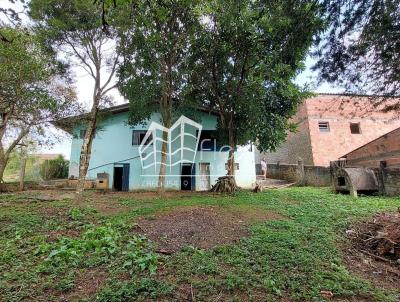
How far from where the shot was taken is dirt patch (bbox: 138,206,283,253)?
5109mm

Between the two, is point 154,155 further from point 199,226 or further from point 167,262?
point 167,262

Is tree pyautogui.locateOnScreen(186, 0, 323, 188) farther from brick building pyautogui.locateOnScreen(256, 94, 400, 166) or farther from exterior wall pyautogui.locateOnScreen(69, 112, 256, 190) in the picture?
brick building pyautogui.locateOnScreen(256, 94, 400, 166)

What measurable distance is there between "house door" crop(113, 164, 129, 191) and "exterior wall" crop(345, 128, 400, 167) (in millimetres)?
11326

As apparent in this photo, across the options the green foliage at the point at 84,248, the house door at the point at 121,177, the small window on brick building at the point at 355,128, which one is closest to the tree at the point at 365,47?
the green foliage at the point at 84,248

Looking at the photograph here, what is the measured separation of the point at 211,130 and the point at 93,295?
469 inches

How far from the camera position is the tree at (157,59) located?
920 centimetres

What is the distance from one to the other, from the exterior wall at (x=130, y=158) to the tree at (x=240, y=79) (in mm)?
1949

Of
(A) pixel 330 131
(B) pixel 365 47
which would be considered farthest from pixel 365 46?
(A) pixel 330 131

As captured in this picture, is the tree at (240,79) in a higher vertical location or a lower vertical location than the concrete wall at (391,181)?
higher

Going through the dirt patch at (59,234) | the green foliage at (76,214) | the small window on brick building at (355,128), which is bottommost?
the dirt patch at (59,234)

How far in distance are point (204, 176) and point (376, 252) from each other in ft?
33.1

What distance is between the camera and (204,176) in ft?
48.1

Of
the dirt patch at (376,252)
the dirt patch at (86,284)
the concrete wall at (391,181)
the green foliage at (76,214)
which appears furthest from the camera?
the concrete wall at (391,181)

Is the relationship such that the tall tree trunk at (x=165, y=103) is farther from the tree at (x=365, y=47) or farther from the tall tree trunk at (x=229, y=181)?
the tree at (x=365, y=47)
